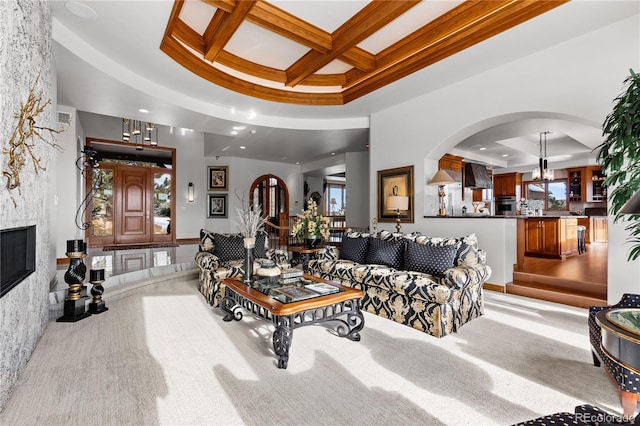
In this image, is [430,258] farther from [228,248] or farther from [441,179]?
[228,248]

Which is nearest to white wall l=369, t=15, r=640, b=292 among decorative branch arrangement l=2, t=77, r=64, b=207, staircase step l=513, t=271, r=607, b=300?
staircase step l=513, t=271, r=607, b=300

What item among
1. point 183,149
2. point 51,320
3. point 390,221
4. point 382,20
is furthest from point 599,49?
point 183,149

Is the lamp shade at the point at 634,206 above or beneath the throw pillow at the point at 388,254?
above

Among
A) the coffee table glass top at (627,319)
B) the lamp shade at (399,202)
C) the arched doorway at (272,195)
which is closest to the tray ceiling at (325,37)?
the lamp shade at (399,202)

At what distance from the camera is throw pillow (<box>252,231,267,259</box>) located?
4473 millimetres

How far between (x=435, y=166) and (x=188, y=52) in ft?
13.4

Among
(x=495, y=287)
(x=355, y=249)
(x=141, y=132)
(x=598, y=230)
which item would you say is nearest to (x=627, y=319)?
(x=355, y=249)

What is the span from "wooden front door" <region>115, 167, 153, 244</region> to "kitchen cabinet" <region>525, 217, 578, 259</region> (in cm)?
990

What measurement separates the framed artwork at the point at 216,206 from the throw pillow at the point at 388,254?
6887 millimetres

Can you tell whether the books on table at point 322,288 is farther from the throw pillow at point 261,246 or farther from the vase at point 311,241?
the vase at point 311,241

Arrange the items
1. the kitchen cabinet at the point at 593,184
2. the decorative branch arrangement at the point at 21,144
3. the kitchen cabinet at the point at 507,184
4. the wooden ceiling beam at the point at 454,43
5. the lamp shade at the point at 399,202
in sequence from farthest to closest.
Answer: the kitchen cabinet at the point at 507,184 → the kitchen cabinet at the point at 593,184 → the lamp shade at the point at 399,202 → the wooden ceiling beam at the point at 454,43 → the decorative branch arrangement at the point at 21,144

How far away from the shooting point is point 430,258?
11.2 ft

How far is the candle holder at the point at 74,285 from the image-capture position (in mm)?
3240

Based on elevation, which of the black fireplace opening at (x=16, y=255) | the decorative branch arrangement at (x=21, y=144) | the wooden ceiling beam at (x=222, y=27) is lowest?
the black fireplace opening at (x=16, y=255)
